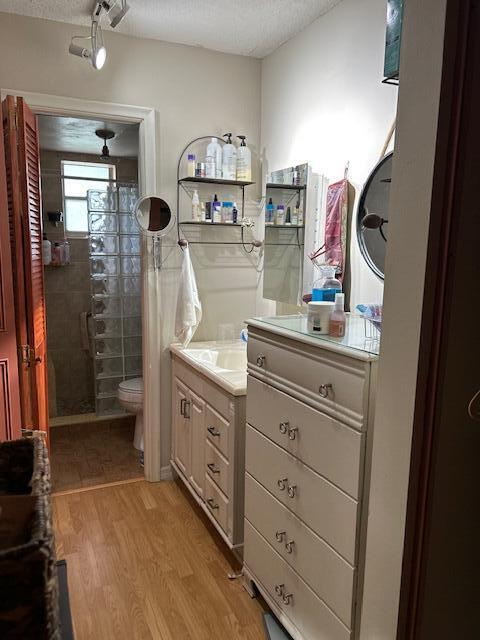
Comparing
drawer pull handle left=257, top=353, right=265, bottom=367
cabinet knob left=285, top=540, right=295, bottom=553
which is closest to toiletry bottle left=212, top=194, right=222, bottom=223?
drawer pull handle left=257, top=353, right=265, bottom=367

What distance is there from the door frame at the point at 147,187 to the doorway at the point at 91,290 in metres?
0.45

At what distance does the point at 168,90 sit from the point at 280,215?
3.13 feet

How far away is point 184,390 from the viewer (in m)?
2.59

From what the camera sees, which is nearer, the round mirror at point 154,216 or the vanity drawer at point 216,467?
the vanity drawer at point 216,467

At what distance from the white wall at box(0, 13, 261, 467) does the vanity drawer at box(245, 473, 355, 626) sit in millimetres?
1165

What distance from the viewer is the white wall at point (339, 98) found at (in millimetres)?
1889

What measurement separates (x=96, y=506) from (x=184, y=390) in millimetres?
843

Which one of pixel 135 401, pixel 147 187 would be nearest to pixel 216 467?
pixel 135 401

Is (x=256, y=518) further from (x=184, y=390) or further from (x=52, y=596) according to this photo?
(x=52, y=596)

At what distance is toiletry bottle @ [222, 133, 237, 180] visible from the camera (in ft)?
8.96

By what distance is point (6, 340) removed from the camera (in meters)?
2.09

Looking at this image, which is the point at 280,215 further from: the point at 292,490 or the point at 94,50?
the point at 292,490

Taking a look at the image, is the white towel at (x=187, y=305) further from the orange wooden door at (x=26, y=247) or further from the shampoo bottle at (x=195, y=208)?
the orange wooden door at (x=26, y=247)

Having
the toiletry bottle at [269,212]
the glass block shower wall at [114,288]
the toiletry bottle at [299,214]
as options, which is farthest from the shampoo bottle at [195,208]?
the glass block shower wall at [114,288]
